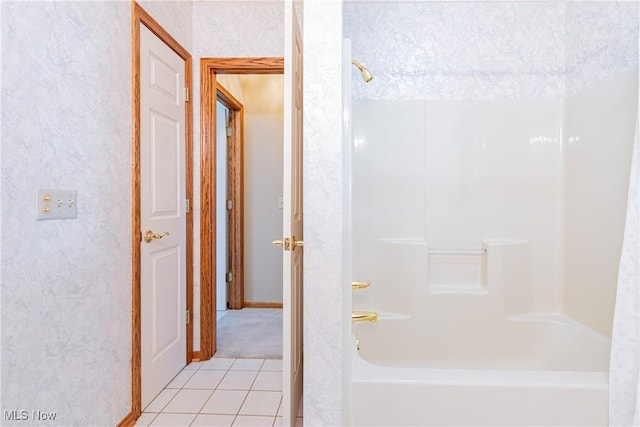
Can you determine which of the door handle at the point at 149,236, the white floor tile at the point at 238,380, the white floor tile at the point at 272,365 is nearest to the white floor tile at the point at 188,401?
the white floor tile at the point at 238,380

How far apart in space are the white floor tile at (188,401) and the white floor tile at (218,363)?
1.07 ft

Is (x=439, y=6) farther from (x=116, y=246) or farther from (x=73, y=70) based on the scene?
(x=116, y=246)

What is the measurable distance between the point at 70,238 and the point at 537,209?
2424 millimetres

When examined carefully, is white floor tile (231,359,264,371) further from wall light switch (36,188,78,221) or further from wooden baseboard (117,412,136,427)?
wall light switch (36,188,78,221)

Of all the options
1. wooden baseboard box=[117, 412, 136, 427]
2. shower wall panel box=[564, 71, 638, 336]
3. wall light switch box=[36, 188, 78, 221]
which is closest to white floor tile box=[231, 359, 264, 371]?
wooden baseboard box=[117, 412, 136, 427]

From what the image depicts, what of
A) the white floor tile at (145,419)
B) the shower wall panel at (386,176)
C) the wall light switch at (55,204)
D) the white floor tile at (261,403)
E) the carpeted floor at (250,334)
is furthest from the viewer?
the carpeted floor at (250,334)

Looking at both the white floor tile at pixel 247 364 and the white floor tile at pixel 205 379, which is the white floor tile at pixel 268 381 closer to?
the white floor tile at pixel 247 364

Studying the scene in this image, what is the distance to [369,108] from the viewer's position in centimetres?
235

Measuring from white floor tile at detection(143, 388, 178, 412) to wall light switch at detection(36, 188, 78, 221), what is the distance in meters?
1.15

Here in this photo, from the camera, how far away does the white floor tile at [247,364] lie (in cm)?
253

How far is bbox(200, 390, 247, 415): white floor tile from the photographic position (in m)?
2.01

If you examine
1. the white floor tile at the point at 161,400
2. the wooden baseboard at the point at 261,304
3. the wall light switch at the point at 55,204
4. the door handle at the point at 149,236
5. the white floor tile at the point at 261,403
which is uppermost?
the wall light switch at the point at 55,204

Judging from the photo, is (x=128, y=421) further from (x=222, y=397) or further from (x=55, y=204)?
(x=55, y=204)

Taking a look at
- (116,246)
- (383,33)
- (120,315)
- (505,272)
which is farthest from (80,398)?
(383,33)
